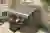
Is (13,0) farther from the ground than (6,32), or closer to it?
farther from the ground

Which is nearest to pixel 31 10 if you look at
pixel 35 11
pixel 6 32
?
pixel 35 11

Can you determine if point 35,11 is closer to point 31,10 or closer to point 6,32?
point 31,10

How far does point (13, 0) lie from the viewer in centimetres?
36

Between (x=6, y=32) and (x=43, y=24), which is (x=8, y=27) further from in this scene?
(x=43, y=24)

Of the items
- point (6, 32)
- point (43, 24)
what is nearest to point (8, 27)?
point (6, 32)

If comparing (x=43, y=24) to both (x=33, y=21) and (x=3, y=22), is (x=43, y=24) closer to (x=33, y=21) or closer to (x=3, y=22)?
(x=33, y=21)

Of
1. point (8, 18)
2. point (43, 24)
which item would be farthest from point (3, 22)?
point (43, 24)

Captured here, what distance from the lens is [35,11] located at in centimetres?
35

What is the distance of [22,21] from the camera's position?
353 mm

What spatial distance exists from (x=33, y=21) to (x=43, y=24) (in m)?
0.04

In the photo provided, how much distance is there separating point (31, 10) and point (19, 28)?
75mm

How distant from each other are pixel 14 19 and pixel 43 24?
0.10 m

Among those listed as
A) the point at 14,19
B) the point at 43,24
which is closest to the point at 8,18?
the point at 14,19

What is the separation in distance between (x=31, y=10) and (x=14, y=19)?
67 mm
